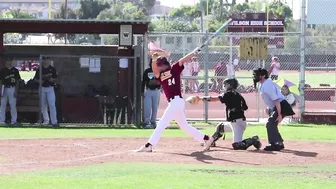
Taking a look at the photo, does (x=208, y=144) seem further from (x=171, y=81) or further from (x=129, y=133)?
(x=129, y=133)

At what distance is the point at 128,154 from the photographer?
1375 cm

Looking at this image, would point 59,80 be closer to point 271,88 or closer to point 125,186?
point 271,88

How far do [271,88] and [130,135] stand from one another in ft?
15.5

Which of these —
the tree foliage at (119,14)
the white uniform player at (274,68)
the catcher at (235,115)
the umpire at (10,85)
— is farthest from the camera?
the tree foliage at (119,14)

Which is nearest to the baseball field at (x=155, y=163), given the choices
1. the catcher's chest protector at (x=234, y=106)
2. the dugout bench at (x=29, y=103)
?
the catcher's chest protector at (x=234, y=106)

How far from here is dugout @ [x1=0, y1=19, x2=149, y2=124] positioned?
22047mm

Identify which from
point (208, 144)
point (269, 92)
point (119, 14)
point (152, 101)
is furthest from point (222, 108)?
point (119, 14)

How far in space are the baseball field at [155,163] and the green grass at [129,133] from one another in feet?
0.15

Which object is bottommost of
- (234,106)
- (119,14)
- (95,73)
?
(234,106)

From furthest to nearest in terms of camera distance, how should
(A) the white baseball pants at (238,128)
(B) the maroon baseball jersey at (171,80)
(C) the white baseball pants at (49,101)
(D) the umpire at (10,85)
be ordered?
(D) the umpire at (10,85), (C) the white baseball pants at (49,101), (A) the white baseball pants at (238,128), (B) the maroon baseball jersey at (171,80)

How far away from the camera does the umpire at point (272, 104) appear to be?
1466cm

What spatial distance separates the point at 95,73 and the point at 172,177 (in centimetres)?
1265

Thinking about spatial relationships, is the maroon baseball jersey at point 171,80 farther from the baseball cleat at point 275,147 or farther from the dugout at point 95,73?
the dugout at point 95,73

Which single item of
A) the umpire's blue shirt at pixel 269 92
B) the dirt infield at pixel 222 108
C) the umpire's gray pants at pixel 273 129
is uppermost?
the umpire's blue shirt at pixel 269 92
